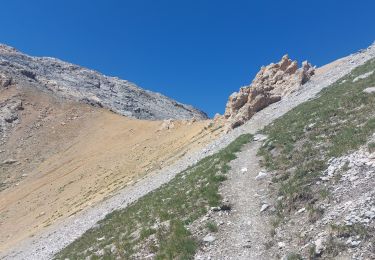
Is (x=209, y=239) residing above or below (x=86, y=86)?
below

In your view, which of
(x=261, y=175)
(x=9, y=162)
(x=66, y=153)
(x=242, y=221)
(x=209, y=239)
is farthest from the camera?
(x=9, y=162)

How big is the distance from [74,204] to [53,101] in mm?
57031

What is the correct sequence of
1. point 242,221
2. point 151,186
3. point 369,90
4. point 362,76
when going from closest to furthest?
point 242,221
point 369,90
point 151,186
point 362,76

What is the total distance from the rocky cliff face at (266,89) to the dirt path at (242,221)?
61.8ft

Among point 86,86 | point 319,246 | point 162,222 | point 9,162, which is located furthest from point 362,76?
point 86,86

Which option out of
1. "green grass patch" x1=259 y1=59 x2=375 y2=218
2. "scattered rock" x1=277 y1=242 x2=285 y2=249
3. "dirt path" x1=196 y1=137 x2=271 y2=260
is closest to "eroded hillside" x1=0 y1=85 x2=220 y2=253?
"green grass patch" x1=259 y1=59 x2=375 y2=218

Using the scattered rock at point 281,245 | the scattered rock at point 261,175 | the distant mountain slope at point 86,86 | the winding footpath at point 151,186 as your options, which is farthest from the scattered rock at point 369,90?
the distant mountain slope at point 86,86

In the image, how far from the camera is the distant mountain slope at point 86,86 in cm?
10444

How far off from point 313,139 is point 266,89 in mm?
25538

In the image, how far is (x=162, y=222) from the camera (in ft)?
69.1

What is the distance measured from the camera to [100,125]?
83688mm

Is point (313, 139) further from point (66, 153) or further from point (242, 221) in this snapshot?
point (66, 153)

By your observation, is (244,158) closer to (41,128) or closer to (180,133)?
(180,133)

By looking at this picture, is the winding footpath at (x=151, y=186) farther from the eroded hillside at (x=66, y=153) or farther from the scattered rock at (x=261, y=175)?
the eroded hillside at (x=66, y=153)
